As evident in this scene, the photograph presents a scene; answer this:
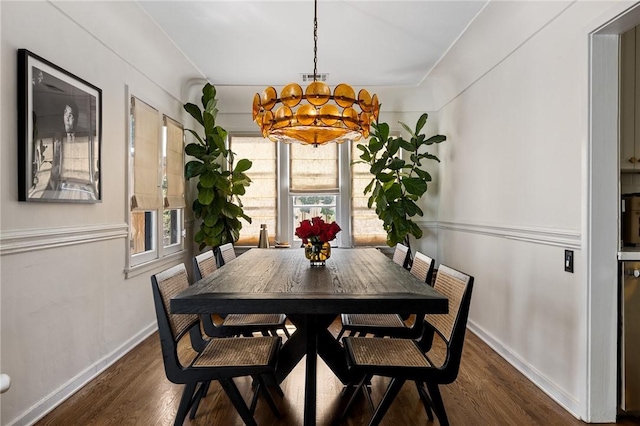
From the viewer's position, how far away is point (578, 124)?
249 centimetres

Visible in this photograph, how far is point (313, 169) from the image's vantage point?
5812mm

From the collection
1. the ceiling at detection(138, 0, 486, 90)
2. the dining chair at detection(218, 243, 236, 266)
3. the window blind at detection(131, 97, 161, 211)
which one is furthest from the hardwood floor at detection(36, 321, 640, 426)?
the ceiling at detection(138, 0, 486, 90)

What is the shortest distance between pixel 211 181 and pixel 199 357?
2978mm

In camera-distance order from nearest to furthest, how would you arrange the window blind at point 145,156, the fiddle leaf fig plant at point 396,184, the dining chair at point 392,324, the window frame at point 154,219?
the dining chair at point 392,324 < the window frame at point 154,219 < the window blind at point 145,156 < the fiddle leaf fig plant at point 396,184

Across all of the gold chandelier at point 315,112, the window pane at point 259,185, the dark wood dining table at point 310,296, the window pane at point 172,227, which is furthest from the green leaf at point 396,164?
the window pane at point 172,227

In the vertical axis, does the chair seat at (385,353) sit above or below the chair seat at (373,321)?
above

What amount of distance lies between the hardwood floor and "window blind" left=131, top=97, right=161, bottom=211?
1501 millimetres

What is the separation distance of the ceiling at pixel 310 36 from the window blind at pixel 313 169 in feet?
3.44

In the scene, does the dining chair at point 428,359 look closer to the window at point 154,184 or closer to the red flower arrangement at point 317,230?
the red flower arrangement at point 317,230

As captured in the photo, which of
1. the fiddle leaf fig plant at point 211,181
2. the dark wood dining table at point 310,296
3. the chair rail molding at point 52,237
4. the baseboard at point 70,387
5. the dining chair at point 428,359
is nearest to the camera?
the dark wood dining table at point 310,296

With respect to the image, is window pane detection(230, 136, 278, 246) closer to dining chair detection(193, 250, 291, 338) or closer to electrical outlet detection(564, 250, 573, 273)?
dining chair detection(193, 250, 291, 338)

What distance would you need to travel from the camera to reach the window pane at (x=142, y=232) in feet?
12.8

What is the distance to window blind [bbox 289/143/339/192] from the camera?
19.0 ft

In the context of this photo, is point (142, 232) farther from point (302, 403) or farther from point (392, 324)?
point (392, 324)
